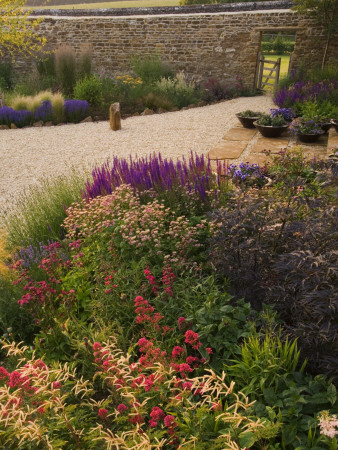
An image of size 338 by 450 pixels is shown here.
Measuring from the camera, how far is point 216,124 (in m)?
8.54

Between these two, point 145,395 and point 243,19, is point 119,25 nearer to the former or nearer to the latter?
point 243,19

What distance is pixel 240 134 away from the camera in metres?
7.36

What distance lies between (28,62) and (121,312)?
44.4 feet

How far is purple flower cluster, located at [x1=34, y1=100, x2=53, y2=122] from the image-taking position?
9352 mm

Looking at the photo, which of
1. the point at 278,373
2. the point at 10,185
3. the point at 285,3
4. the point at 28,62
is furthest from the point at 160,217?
the point at 28,62

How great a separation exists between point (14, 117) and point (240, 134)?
5553 mm

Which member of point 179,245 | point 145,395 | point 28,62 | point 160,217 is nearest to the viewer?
point 145,395

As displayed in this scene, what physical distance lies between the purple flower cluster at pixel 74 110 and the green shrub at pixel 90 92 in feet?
1.77

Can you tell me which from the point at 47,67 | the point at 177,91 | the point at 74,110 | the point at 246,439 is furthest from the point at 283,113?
the point at 47,67

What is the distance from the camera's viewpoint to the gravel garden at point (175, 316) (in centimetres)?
166

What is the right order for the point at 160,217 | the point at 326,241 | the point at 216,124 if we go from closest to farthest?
the point at 326,241
the point at 160,217
the point at 216,124

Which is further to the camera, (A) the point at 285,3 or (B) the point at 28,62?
(B) the point at 28,62

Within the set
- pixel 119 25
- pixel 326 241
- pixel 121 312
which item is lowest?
pixel 121 312

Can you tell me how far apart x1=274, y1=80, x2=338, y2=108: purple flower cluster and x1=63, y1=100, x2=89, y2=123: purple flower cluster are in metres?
4.89
